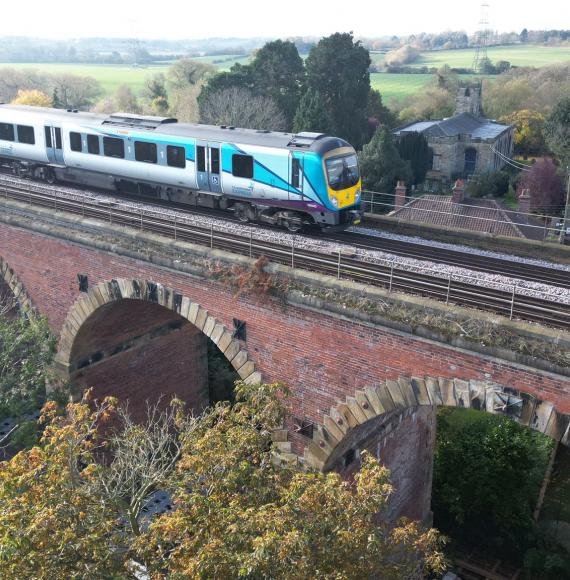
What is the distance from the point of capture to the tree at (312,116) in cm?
5409

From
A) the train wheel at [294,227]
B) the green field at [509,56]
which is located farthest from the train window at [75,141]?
the green field at [509,56]

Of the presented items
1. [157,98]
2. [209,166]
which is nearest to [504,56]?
[157,98]

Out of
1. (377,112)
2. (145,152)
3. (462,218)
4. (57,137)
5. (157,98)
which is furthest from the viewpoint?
(157,98)

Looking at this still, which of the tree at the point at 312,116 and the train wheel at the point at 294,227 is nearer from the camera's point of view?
the train wheel at the point at 294,227

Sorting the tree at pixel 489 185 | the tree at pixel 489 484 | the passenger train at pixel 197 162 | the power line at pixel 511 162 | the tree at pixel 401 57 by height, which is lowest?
the tree at pixel 489 484

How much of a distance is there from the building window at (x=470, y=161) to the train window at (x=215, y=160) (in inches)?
1947

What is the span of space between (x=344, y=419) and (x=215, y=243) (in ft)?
20.5

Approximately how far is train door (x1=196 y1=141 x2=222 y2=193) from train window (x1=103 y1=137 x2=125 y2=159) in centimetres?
377

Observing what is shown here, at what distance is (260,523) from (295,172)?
1257 cm

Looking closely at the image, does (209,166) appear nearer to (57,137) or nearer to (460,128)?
(57,137)

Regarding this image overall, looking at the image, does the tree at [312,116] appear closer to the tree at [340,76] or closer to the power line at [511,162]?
the tree at [340,76]

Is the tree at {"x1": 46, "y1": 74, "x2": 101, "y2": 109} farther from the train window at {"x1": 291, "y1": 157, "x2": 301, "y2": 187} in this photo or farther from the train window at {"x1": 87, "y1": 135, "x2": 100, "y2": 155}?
the train window at {"x1": 291, "y1": 157, "x2": 301, "y2": 187}

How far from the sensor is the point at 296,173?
63.3 ft

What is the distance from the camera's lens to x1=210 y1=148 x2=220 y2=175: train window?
21078 millimetres
